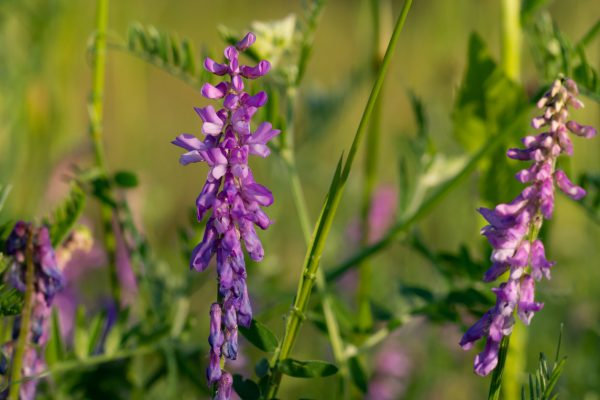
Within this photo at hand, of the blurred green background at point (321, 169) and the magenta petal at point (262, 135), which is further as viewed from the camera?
the blurred green background at point (321, 169)

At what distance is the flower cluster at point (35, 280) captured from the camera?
91 centimetres

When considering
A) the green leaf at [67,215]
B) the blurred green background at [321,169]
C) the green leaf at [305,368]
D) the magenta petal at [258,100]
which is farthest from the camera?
the blurred green background at [321,169]

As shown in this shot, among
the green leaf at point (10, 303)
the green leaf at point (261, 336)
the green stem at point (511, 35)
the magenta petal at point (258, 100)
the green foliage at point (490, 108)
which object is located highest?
the green stem at point (511, 35)

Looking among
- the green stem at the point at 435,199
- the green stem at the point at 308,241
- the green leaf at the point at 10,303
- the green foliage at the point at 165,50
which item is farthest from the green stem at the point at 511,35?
the green leaf at the point at 10,303

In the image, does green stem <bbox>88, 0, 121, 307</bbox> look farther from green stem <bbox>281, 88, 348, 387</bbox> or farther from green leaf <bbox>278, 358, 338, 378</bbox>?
green leaf <bbox>278, 358, 338, 378</bbox>

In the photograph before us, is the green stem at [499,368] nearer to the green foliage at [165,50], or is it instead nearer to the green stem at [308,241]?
the green stem at [308,241]

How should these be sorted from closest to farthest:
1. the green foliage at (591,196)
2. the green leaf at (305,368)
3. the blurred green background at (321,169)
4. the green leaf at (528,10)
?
the green leaf at (305,368) < the green foliage at (591,196) < the green leaf at (528,10) < the blurred green background at (321,169)

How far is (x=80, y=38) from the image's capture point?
2479 millimetres

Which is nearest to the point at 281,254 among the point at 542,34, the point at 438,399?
the point at 438,399

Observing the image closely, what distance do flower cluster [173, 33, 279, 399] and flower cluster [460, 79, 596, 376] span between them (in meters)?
0.20

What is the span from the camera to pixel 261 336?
0.87 m

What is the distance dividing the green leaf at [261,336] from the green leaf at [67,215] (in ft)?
0.95

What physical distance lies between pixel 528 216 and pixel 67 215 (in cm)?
57

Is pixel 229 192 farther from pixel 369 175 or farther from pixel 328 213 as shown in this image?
pixel 369 175
